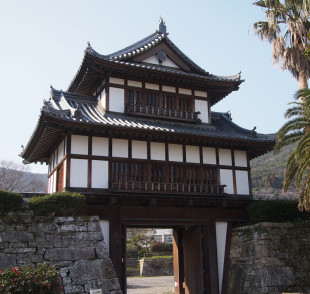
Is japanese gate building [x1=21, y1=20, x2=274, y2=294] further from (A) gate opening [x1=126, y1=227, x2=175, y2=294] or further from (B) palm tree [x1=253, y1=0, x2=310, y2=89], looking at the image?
(A) gate opening [x1=126, y1=227, x2=175, y2=294]

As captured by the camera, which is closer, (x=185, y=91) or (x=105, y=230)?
(x=105, y=230)

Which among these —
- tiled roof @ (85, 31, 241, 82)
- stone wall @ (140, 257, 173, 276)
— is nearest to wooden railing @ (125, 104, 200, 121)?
tiled roof @ (85, 31, 241, 82)

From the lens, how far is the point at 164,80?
2153 cm

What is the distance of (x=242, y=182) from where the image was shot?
21031 mm

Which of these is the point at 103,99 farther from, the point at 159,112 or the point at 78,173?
the point at 78,173

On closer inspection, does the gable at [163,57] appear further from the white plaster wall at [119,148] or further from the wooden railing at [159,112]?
the white plaster wall at [119,148]

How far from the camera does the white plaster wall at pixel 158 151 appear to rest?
19.4 m

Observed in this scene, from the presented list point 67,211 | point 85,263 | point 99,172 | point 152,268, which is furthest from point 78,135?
point 152,268

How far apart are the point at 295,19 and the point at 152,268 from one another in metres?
30.3

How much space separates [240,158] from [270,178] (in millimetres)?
49170

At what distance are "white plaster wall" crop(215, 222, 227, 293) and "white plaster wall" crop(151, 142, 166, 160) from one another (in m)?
4.53

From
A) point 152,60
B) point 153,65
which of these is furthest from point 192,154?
point 152,60

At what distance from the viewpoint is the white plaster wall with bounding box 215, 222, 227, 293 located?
1938 centimetres

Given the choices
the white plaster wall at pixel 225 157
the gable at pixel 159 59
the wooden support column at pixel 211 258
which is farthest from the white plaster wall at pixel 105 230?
the gable at pixel 159 59
